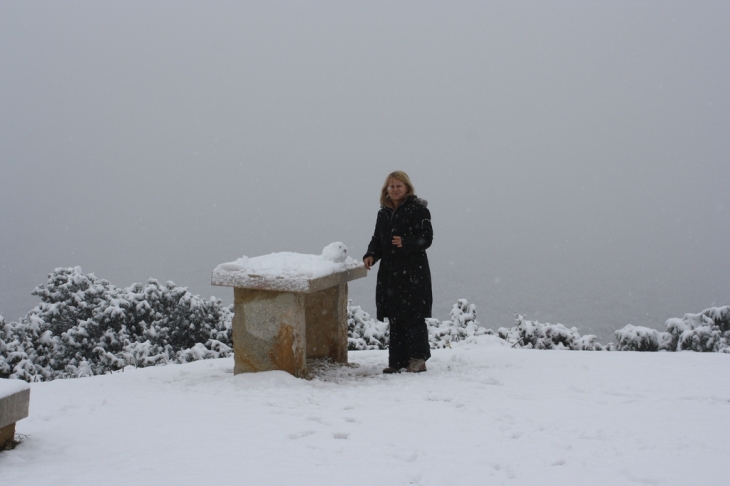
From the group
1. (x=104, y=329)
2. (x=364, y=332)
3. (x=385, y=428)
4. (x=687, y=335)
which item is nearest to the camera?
(x=385, y=428)

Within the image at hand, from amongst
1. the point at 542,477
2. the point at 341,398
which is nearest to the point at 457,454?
the point at 542,477

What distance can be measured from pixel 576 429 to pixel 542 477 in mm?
772

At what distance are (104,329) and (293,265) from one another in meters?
3.78

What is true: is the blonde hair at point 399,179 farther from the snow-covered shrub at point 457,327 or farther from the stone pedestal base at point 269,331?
the snow-covered shrub at point 457,327

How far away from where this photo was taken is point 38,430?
131 inches

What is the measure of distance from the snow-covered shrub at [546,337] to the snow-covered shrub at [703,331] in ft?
3.08

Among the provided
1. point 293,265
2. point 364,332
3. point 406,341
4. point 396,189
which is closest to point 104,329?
point 364,332

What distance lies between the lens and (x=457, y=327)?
8.34 m

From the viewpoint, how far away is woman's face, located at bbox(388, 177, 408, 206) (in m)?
5.22

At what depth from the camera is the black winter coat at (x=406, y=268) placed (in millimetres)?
5156

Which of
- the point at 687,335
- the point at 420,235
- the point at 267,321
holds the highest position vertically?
the point at 420,235

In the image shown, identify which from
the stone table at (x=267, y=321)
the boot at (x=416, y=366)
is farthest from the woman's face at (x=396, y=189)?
the boot at (x=416, y=366)

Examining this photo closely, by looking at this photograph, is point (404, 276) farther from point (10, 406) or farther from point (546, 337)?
point (546, 337)

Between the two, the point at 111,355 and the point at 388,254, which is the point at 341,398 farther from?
the point at 111,355
